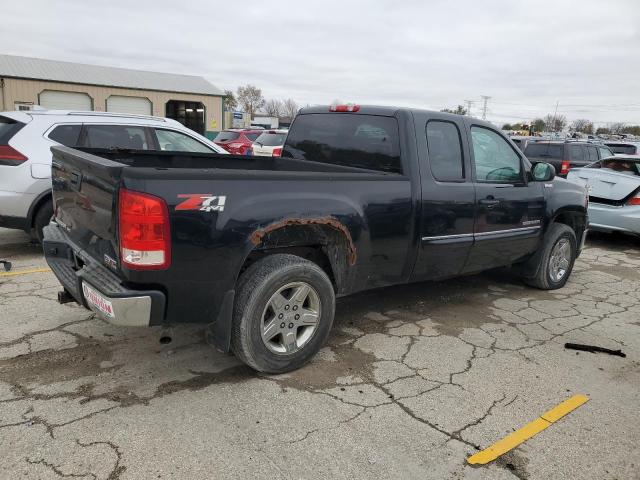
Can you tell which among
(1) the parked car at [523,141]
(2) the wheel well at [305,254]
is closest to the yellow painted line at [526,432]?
(2) the wheel well at [305,254]

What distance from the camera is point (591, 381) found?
12.3 feet

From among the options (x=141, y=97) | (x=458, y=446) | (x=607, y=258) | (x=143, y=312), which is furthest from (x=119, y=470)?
(x=141, y=97)

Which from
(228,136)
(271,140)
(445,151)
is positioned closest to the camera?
(445,151)

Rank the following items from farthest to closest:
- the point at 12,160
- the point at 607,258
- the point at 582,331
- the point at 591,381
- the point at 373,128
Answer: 1. the point at 607,258
2. the point at 12,160
3. the point at 582,331
4. the point at 373,128
5. the point at 591,381

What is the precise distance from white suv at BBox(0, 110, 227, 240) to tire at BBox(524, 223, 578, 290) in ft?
16.6

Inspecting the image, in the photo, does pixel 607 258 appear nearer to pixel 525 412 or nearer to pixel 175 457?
pixel 525 412

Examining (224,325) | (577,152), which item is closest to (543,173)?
(224,325)

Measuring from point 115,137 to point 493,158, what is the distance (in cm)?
463

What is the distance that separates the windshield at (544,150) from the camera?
13.7m

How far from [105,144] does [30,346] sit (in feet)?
11.3

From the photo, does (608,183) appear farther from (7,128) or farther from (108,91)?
(108,91)

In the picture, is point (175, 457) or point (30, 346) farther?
point (30, 346)

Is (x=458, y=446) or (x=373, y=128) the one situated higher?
Answer: (x=373, y=128)

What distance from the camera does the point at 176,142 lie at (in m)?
A: 7.03
